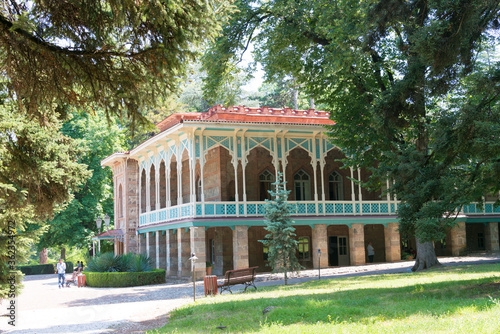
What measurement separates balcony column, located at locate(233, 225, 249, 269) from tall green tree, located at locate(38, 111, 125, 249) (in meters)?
19.9

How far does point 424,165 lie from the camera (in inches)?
485

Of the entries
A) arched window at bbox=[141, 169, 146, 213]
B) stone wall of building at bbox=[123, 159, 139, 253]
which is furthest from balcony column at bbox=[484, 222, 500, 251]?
stone wall of building at bbox=[123, 159, 139, 253]

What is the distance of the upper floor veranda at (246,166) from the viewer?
25984 millimetres

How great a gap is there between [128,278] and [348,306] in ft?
55.4

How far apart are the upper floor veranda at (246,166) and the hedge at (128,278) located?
3.12m

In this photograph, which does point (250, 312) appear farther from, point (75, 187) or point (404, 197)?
point (75, 187)

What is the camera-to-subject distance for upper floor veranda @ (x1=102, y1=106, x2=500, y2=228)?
25984mm

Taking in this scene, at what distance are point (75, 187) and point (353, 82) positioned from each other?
1182cm

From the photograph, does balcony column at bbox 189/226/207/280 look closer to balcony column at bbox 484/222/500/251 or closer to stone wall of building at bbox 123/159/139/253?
stone wall of building at bbox 123/159/139/253

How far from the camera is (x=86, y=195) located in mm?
43281

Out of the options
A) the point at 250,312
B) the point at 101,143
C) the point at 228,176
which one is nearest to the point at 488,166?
the point at 250,312

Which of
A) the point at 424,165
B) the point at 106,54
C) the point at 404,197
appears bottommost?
the point at 404,197

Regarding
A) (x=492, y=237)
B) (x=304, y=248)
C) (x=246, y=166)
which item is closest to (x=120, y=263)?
(x=246, y=166)

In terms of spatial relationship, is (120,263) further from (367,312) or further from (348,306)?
(367,312)
